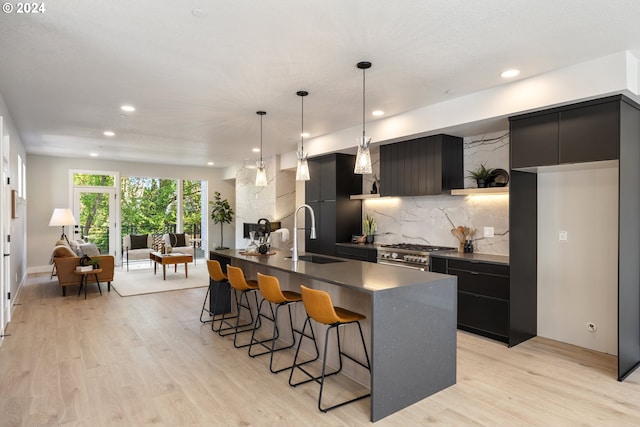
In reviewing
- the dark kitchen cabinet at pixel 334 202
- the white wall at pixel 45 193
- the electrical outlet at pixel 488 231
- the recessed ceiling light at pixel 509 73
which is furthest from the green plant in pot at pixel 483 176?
the white wall at pixel 45 193

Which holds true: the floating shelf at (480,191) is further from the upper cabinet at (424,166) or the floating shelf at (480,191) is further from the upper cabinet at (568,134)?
the upper cabinet at (568,134)

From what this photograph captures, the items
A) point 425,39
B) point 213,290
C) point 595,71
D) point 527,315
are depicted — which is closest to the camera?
point 425,39

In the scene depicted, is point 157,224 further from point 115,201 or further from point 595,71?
point 595,71

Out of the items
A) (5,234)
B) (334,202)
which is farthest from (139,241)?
(334,202)

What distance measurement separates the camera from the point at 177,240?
9.77 metres

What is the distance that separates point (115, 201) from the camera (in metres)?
9.67

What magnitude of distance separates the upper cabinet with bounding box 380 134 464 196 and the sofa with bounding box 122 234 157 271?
675 cm

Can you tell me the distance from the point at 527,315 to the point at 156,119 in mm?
5238

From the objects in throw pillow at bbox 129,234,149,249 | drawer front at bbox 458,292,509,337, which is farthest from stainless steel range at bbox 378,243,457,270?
throw pillow at bbox 129,234,149,249

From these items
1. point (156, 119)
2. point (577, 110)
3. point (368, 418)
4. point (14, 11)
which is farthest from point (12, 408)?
point (577, 110)

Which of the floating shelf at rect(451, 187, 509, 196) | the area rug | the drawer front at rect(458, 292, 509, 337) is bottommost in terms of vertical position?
the area rug

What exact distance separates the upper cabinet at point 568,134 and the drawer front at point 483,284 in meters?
1.19

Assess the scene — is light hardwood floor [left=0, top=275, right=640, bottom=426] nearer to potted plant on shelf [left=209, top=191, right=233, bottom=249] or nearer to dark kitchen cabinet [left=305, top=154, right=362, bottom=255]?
dark kitchen cabinet [left=305, top=154, right=362, bottom=255]

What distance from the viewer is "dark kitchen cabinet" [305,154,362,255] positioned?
6.14 meters
